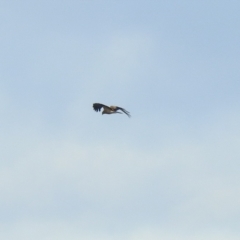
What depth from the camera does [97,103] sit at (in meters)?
75.8

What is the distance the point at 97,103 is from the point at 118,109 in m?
3.04

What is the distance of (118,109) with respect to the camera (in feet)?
243
